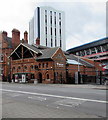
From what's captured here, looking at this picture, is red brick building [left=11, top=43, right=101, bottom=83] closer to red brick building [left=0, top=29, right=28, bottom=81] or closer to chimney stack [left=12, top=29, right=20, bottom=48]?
red brick building [left=0, top=29, right=28, bottom=81]

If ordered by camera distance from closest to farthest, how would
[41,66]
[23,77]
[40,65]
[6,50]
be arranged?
[41,66] < [40,65] < [23,77] < [6,50]

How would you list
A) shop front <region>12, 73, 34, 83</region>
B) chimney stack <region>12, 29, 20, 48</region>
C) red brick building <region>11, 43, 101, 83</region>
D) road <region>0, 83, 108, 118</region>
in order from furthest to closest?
chimney stack <region>12, 29, 20, 48</region>
shop front <region>12, 73, 34, 83</region>
red brick building <region>11, 43, 101, 83</region>
road <region>0, 83, 108, 118</region>

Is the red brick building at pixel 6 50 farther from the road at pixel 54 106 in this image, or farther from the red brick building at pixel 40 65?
the road at pixel 54 106

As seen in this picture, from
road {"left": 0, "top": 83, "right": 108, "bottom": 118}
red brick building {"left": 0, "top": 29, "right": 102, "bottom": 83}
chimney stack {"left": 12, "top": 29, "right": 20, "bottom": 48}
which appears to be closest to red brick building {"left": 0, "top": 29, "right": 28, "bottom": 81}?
chimney stack {"left": 12, "top": 29, "right": 20, "bottom": 48}

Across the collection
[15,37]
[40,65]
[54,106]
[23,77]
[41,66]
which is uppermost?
[15,37]

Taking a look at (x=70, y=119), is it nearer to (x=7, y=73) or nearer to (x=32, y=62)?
(x=32, y=62)

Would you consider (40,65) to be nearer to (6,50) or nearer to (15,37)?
(6,50)

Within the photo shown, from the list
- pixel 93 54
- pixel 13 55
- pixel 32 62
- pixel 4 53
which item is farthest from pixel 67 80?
pixel 93 54

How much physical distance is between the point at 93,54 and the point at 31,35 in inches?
1370

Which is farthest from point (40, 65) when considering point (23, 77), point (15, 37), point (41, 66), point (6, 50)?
point (15, 37)

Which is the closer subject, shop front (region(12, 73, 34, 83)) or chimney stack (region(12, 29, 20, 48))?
shop front (region(12, 73, 34, 83))

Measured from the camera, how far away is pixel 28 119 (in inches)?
243

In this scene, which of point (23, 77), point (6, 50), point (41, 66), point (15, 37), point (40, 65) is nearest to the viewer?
point (41, 66)

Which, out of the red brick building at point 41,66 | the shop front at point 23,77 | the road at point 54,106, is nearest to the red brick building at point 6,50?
the red brick building at point 41,66
